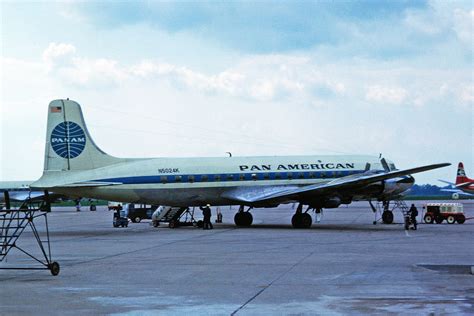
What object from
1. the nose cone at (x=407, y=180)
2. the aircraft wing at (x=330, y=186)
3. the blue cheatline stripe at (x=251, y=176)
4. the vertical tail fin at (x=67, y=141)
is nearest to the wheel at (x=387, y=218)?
the nose cone at (x=407, y=180)

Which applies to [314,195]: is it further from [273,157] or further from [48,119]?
[48,119]

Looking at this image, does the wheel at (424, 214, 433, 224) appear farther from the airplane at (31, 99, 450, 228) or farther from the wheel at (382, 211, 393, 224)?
the airplane at (31, 99, 450, 228)

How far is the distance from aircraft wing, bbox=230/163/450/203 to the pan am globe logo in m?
9.45

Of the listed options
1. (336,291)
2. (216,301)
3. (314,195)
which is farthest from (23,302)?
(314,195)

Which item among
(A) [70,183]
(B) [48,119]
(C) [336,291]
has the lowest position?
(C) [336,291]

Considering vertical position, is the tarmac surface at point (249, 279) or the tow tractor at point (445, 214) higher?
the tow tractor at point (445, 214)

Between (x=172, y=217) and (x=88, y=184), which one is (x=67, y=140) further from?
(x=172, y=217)

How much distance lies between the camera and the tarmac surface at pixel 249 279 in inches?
507

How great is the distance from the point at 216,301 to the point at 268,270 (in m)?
5.34

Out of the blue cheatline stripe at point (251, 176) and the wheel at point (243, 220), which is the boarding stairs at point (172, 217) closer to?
the wheel at point (243, 220)

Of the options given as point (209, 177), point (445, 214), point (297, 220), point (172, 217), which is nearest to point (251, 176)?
point (209, 177)

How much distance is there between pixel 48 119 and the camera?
38.0 meters

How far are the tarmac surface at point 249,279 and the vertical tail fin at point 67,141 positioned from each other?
9.73 m

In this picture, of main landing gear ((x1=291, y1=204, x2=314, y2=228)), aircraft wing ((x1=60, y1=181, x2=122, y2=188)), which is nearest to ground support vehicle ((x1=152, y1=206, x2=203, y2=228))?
main landing gear ((x1=291, y1=204, x2=314, y2=228))
